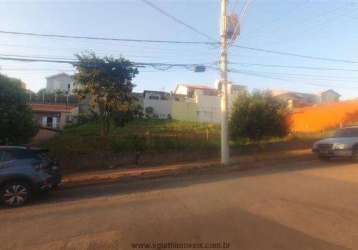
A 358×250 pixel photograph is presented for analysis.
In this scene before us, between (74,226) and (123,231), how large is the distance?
1.13 meters

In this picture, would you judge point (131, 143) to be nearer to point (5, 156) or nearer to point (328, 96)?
point (5, 156)

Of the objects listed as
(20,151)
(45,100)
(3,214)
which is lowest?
(3,214)

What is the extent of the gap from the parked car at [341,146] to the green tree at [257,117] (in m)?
3.42

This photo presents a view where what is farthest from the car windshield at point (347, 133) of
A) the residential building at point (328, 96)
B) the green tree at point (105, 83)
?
the residential building at point (328, 96)

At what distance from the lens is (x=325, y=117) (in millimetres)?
28438

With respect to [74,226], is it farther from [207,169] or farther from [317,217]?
[207,169]

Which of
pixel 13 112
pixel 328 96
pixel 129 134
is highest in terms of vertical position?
pixel 328 96

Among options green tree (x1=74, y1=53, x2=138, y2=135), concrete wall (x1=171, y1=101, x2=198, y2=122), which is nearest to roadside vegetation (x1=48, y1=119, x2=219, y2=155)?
green tree (x1=74, y1=53, x2=138, y2=135)

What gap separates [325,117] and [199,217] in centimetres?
2591

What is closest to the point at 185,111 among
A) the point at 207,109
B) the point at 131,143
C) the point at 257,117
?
the point at 207,109

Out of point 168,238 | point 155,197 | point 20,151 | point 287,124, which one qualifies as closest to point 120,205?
point 155,197

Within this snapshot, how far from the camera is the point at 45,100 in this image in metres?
45.0

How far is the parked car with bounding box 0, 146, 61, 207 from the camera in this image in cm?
821

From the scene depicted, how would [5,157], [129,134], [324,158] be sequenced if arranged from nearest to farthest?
[5,157], [324,158], [129,134]
